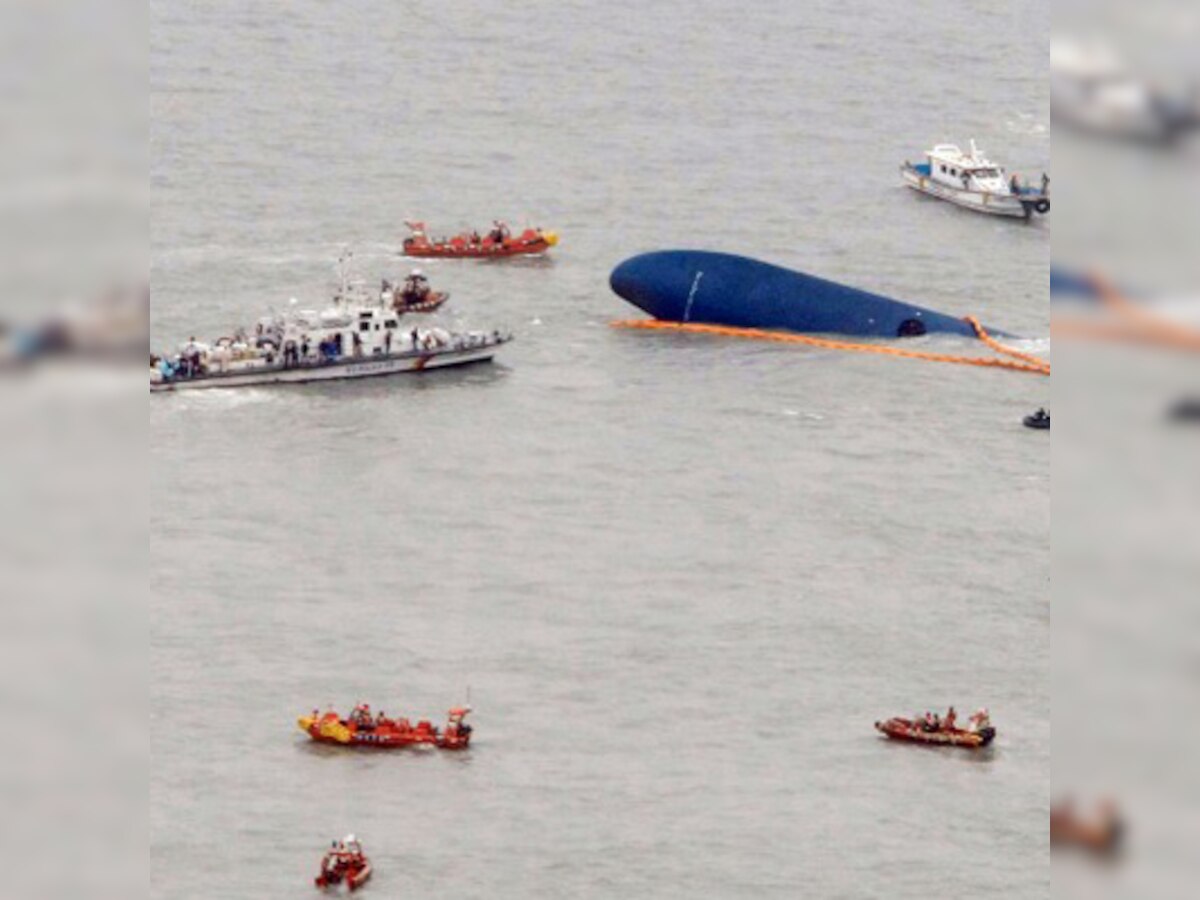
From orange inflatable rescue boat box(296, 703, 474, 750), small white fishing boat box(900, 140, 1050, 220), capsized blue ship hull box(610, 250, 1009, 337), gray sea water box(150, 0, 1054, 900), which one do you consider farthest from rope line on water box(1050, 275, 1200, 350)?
small white fishing boat box(900, 140, 1050, 220)

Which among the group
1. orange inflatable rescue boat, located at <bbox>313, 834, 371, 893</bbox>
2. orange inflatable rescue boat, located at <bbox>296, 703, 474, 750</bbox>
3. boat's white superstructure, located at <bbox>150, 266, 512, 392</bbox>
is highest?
orange inflatable rescue boat, located at <bbox>313, 834, 371, 893</bbox>

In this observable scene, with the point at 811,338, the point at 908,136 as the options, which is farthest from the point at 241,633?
the point at 908,136

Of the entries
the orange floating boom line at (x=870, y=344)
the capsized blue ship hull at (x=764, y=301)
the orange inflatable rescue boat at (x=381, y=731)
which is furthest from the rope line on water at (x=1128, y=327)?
the capsized blue ship hull at (x=764, y=301)

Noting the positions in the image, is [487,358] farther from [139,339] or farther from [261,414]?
[139,339]

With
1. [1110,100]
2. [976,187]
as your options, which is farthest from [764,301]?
[1110,100]

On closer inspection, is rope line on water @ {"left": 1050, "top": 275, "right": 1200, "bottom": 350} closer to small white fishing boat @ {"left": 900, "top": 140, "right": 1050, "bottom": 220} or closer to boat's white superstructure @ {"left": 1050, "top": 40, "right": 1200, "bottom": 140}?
boat's white superstructure @ {"left": 1050, "top": 40, "right": 1200, "bottom": 140}

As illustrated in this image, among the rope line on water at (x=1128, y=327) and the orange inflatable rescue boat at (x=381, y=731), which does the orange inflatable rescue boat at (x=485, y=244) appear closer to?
the orange inflatable rescue boat at (x=381, y=731)
